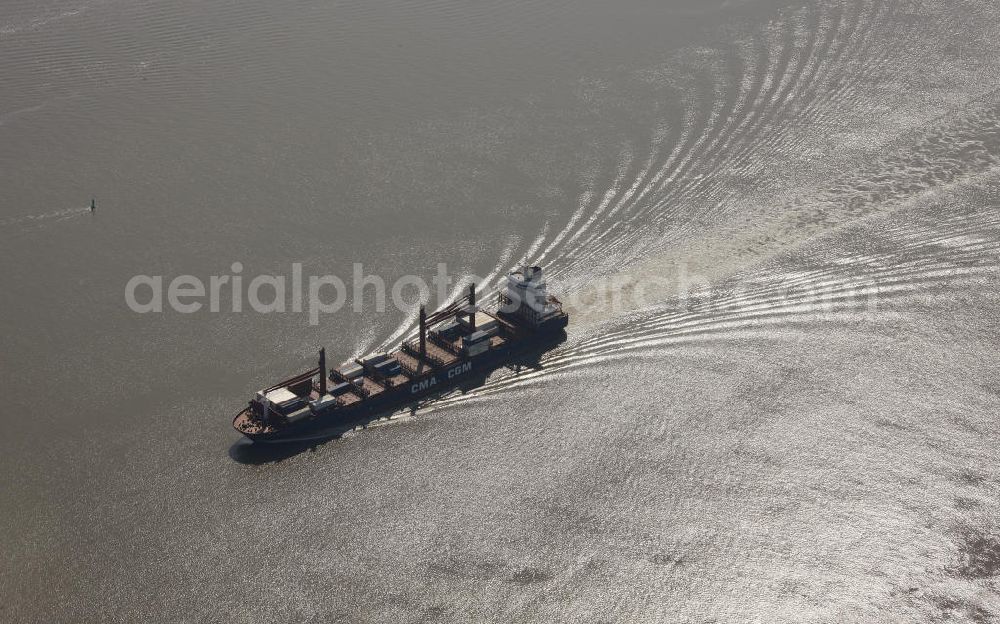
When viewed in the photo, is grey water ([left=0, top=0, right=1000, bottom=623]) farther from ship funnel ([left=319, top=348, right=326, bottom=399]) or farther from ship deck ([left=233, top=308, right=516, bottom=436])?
ship funnel ([left=319, top=348, right=326, bottom=399])

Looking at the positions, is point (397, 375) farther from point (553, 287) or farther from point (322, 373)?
point (553, 287)

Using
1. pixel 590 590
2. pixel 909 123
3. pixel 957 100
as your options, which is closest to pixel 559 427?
pixel 590 590

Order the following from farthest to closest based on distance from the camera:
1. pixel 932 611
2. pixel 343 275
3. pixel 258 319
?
1. pixel 343 275
2. pixel 258 319
3. pixel 932 611

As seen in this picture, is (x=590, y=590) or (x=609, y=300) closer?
(x=590, y=590)

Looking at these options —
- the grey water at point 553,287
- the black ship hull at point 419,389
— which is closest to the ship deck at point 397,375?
the black ship hull at point 419,389

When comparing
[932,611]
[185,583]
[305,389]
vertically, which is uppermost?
[305,389]

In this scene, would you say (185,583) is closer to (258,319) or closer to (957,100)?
(258,319)

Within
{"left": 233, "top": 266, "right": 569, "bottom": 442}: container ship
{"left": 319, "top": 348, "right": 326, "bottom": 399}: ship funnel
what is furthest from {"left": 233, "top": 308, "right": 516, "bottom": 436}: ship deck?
{"left": 319, "top": 348, "right": 326, "bottom": 399}: ship funnel

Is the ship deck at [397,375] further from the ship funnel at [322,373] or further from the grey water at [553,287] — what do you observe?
the grey water at [553,287]

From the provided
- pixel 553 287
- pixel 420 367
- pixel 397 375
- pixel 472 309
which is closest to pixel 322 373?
pixel 397 375
